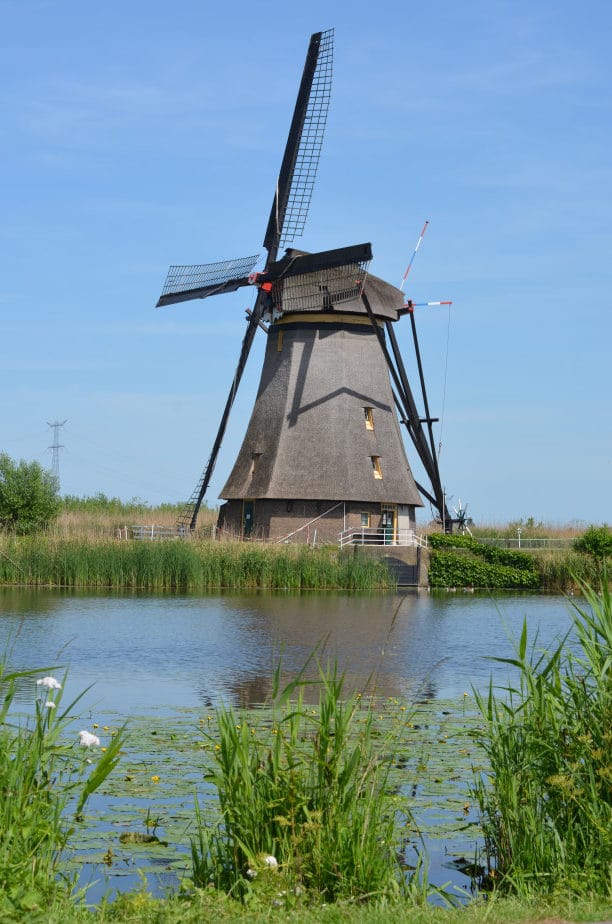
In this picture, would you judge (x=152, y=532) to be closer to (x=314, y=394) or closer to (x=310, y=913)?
(x=314, y=394)

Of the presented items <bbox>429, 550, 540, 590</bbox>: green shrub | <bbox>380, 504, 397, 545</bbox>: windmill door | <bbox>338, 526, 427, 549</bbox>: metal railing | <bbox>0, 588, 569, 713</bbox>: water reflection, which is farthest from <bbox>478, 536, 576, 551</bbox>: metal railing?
<bbox>0, 588, 569, 713</bbox>: water reflection

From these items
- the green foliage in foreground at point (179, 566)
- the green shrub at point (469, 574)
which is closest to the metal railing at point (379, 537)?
the green shrub at point (469, 574)

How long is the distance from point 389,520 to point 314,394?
408 centimetres

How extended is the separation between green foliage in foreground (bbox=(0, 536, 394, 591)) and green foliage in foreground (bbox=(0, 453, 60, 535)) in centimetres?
729

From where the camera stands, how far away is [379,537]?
30438 millimetres

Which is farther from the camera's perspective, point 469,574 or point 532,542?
point 532,542

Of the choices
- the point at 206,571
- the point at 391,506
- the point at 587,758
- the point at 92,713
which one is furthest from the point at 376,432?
the point at 587,758

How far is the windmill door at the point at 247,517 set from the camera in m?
30.9

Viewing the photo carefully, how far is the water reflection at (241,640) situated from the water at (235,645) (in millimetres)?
22

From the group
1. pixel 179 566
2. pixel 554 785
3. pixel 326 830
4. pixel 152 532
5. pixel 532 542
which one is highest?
pixel 152 532

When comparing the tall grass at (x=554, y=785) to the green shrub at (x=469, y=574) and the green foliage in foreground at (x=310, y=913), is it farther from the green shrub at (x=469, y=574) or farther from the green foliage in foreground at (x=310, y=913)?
the green shrub at (x=469, y=574)

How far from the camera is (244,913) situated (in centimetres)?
450

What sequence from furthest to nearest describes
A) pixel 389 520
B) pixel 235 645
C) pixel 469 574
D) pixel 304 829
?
pixel 389 520 → pixel 469 574 → pixel 235 645 → pixel 304 829

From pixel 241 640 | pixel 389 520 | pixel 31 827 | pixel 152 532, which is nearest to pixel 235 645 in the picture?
pixel 241 640
